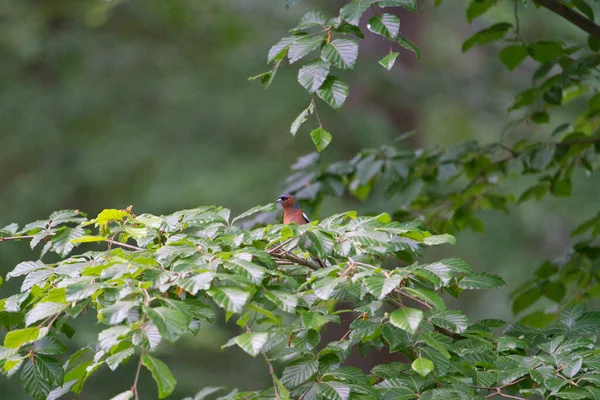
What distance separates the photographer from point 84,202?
8.02 meters

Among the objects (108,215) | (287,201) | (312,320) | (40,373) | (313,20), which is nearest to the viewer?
(312,320)

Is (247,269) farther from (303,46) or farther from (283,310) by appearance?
(303,46)

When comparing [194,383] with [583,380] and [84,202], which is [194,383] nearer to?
[84,202]

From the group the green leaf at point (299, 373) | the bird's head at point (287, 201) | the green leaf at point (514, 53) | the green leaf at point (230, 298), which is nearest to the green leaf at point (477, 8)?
the green leaf at point (514, 53)

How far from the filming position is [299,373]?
1799mm

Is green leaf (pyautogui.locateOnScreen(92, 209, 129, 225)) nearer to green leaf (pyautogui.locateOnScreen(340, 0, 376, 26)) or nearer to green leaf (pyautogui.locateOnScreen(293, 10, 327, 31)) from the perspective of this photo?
green leaf (pyautogui.locateOnScreen(293, 10, 327, 31))

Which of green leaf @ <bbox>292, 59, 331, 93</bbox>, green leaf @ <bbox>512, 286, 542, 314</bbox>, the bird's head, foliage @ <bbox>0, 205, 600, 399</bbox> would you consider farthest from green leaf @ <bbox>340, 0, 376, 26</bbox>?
the bird's head

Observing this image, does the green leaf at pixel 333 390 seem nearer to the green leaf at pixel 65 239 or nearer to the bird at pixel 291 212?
the green leaf at pixel 65 239

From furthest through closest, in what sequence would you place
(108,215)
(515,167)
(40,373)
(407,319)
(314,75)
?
(515,167) → (314,75) → (108,215) → (40,373) → (407,319)

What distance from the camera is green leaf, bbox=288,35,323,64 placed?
198cm

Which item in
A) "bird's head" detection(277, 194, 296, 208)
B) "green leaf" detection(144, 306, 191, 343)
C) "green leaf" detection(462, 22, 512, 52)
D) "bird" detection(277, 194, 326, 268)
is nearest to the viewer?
"green leaf" detection(144, 306, 191, 343)

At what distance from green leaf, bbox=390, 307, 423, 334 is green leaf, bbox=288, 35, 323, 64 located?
2.61ft

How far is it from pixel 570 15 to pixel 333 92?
1.37 metres

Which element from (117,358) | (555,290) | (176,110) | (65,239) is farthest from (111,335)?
(176,110)
